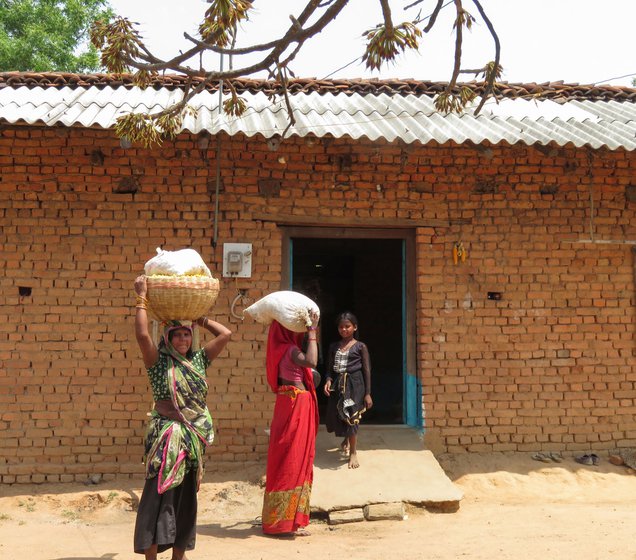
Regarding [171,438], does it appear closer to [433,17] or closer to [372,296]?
[433,17]

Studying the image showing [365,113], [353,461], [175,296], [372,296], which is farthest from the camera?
[372,296]

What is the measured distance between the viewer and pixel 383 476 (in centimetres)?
574

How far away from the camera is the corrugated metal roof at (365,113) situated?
5.93 meters

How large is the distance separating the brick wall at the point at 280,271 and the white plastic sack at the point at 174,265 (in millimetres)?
2063

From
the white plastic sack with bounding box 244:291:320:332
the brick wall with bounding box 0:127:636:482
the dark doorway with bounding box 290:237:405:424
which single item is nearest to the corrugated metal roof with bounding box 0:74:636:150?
the brick wall with bounding box 0:127:636:482

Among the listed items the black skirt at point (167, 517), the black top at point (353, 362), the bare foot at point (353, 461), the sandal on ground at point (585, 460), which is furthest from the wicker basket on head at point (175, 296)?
the sandal on ground at point (585, 460)

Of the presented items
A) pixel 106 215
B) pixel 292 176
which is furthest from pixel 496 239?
pixel 106 215

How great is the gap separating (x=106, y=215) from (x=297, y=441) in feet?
9.01

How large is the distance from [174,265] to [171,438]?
0.98 meters

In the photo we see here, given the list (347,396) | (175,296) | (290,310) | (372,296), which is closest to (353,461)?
(347,396)

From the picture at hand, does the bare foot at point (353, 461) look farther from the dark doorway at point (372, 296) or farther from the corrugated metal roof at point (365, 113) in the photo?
the dark doorway at point (372, 296)

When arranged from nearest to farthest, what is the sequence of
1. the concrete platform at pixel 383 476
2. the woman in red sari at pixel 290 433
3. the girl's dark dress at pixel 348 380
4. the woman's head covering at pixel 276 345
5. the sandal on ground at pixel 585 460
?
the woman in red sari at pixel 290 433, the woman's head covering at pixel 276 345, the concrete platform at pixel 383 476, the girl's dark dress at pixel 348 380, the sandal on ground at pixel 585 460

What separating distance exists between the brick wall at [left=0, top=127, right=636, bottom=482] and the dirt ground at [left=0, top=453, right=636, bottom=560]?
26 cm

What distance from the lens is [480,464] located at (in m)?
6.32
